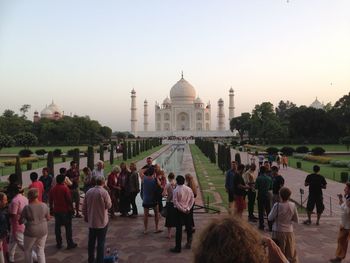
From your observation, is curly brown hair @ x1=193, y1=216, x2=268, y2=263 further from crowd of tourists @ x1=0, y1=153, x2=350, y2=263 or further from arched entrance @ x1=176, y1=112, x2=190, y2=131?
arched entrance @ x1=176, y1=112, x2=190, y2=131

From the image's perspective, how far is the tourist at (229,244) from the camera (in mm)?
1527

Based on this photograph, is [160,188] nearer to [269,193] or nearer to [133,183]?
[133,183]

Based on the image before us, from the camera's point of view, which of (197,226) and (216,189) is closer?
(197,226)

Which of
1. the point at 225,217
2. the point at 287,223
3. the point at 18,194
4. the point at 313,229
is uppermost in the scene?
the point at 225,217

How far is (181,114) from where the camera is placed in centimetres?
8469

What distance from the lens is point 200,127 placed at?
84438 millimetres

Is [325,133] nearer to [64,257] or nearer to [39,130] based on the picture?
[39,130]

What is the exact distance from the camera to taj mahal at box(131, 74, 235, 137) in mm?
80750

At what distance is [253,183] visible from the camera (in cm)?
772

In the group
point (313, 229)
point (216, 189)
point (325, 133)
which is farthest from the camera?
point (325, 133)

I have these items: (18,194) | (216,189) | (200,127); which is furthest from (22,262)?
(200,127)

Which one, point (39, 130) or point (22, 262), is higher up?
point (39, 130)

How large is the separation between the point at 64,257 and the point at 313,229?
440 centimetres

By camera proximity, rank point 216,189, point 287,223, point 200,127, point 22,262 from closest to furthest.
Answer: point 287,223, point 22,262, point 216,189, point 200,127
